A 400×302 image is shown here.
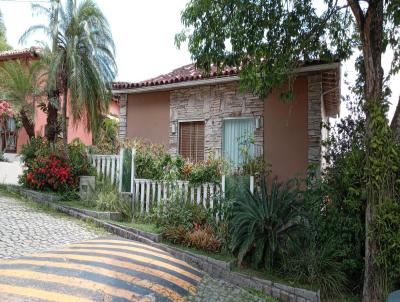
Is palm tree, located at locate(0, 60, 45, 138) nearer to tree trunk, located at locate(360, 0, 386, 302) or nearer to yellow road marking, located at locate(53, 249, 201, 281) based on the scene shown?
yellow road marking, located at locate(53, 249, 201, 281)

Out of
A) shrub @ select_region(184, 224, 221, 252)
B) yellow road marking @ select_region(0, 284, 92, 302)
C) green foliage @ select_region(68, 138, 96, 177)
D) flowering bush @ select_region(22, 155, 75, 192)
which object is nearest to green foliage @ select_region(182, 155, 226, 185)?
shrub @ select_region(184, 224, 221, 252)

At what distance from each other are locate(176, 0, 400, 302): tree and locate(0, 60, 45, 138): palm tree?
708 cm

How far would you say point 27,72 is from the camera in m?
12.8

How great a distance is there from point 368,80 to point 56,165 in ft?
25.1

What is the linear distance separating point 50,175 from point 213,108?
452 cm

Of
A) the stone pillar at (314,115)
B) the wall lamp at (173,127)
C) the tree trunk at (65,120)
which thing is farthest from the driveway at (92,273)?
the wall lamp at (173,127)

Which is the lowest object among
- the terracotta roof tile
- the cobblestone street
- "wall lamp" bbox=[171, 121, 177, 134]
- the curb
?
the curb

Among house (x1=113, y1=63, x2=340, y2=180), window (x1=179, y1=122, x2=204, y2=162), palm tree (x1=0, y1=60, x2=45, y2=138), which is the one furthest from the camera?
palm tree (x1=0, y1=60, x2=45, y2=138)

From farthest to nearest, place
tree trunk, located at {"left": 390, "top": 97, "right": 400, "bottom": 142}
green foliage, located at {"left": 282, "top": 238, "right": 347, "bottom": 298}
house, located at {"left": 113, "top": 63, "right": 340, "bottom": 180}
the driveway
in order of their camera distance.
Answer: house, located at {"left": 113, "top": 63, "right": 340, "bottom": 180}, green foliage, located at {"left": 282, "top": 238, "right": 347, "bottom": 298}, tree trunk, located at {"left": 390, "top": 97, "right": 400, "bottom": 142}, the driveway

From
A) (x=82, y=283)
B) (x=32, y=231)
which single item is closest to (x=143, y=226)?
(x=32, y=231)

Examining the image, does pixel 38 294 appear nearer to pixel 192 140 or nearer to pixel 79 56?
pixel 192 140

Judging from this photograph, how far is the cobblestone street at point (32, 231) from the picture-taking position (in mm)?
5945

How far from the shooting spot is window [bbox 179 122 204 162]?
35.1 ft

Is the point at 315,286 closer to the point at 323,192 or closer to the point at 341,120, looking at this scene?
the point at 323,192
